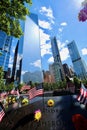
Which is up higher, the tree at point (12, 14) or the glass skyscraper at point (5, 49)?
the glass skyscraper at point (5, 49)

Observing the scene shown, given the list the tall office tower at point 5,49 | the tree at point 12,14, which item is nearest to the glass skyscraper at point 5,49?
the tall office tower at point 5,49

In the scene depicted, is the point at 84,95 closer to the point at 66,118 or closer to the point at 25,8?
the point at 66,118

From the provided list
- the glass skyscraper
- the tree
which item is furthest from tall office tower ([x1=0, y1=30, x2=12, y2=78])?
the tree

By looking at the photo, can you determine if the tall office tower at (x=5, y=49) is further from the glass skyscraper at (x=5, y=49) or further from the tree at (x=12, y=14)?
the tree at (x=12, y=14)

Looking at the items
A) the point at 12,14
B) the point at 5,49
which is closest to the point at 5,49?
the point at 5,49

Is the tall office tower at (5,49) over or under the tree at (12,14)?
over

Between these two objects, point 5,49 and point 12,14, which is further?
point 5,49

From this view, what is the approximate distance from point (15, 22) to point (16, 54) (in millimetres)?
179606

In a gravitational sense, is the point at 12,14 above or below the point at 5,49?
below

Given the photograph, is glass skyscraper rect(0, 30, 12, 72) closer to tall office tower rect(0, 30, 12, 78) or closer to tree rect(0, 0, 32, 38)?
tall office tower rect(0, 30, 12, 78)

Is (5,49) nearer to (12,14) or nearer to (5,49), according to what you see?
(5,49)

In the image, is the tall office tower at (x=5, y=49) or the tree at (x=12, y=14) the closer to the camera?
the tree at (x=12, y=14)

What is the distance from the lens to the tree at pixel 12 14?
12.4m

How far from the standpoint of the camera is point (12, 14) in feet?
42.7
